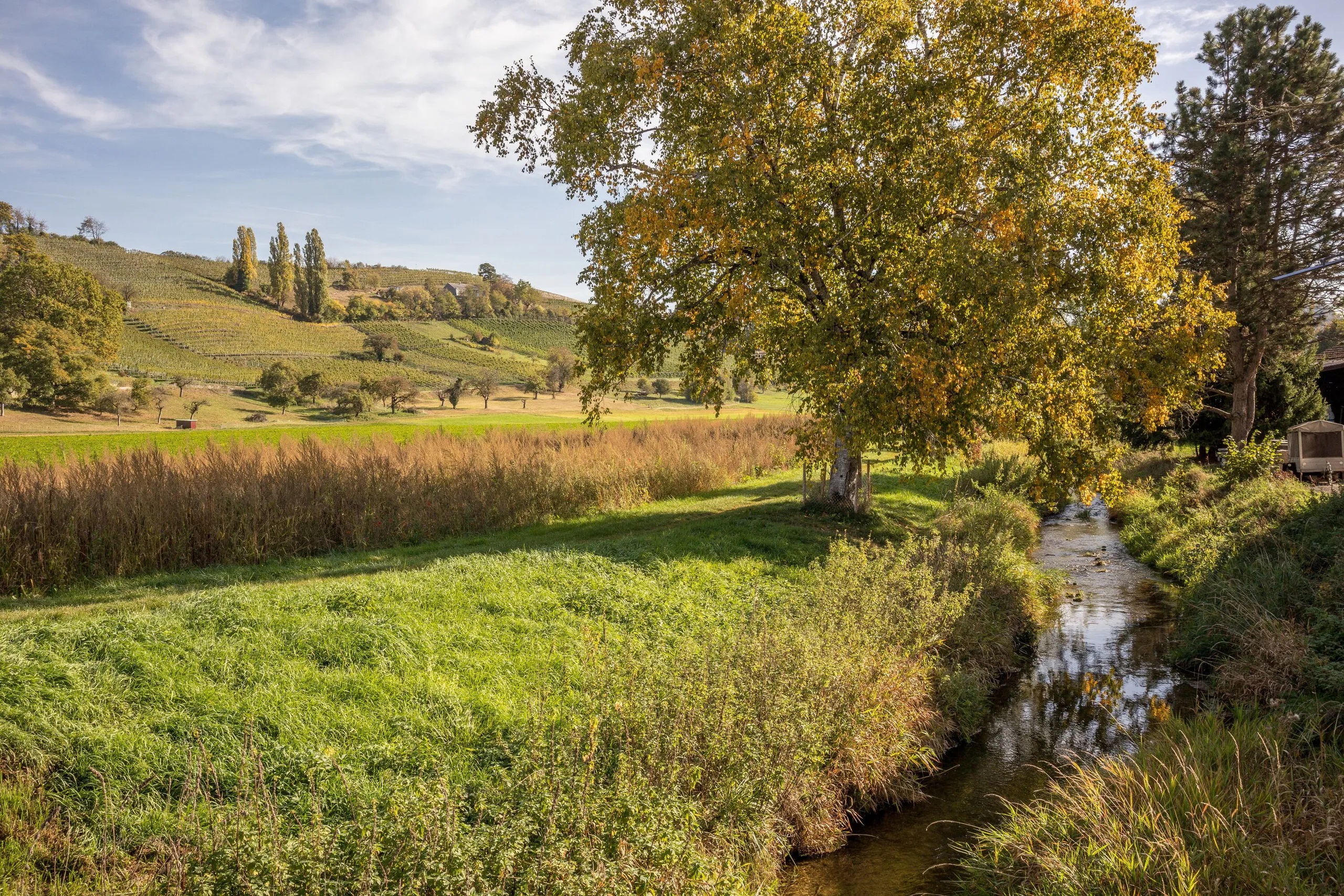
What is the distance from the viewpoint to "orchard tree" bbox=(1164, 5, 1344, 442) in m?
19.0

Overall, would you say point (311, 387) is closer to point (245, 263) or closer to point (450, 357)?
point (450, 357)

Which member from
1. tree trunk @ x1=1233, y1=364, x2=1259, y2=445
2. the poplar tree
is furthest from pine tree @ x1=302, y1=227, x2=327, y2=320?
tree trunk @ x1=1233, y1=364, x2=1259, y2=445

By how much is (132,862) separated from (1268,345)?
2815 cm

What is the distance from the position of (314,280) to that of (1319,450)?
10504 cm

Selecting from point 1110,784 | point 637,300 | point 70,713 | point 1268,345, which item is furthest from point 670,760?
point 1268,345

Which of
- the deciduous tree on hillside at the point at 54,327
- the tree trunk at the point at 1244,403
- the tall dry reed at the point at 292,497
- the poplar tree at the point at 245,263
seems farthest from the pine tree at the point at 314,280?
the tree trunk at the point at 1244,403

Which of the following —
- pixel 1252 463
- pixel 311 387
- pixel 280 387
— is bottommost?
pixel 1252 463

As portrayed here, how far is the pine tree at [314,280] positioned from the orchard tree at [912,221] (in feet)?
316

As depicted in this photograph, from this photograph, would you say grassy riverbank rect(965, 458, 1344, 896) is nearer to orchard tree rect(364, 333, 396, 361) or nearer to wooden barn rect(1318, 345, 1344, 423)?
wooden barn rect(1318, 345, 1344, 423)

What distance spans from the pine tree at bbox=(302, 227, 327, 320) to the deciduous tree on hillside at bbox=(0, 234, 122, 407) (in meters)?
43.3

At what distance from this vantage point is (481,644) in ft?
25.5

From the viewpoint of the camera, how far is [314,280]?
97.2 m

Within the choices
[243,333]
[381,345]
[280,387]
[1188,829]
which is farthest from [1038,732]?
[243,333]

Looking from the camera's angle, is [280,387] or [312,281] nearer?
[280,387]
